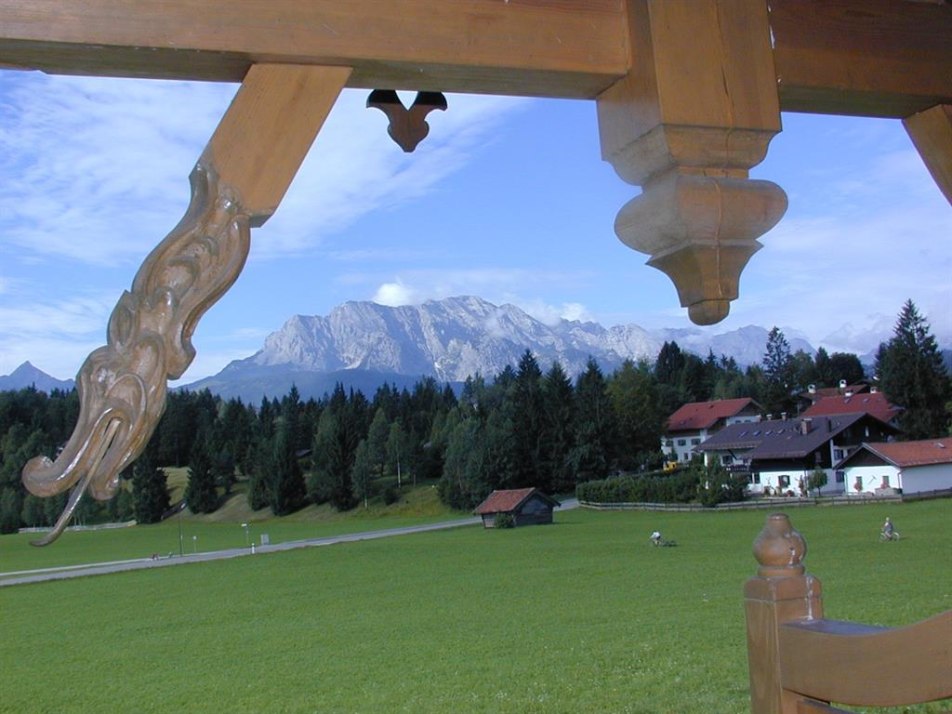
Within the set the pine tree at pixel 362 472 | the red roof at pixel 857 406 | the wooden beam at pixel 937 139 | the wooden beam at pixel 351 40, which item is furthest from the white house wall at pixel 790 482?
the wooden beam at pixel 351 40

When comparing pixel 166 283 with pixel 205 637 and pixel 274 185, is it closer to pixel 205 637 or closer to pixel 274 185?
pixel 274 185

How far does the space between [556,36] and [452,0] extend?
217 mm

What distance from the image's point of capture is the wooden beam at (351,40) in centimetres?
154

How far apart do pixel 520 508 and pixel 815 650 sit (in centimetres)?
4330

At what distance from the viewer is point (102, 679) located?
16.6m

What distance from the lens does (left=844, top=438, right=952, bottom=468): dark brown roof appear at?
38.2m

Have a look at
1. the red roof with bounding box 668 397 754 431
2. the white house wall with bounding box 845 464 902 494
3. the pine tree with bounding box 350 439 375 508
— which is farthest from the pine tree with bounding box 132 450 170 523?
the white house wall with bounding box 845 464 902 494

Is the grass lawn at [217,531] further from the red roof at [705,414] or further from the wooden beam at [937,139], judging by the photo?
the wooden beam at [937,139]

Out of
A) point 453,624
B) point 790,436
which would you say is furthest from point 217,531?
point 453,624

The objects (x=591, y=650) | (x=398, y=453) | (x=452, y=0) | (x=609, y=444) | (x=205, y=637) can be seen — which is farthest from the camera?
(x=398, y=453)

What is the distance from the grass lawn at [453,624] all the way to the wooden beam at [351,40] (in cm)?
722

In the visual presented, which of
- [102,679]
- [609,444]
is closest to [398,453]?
[609,444]

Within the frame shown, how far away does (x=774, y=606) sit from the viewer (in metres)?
1.58

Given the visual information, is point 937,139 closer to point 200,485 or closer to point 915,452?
point 915,452
